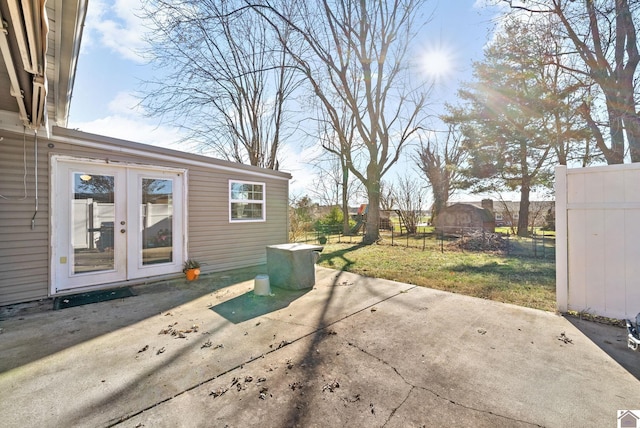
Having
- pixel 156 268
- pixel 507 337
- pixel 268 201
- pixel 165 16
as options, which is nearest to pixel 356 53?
pixel 165 16

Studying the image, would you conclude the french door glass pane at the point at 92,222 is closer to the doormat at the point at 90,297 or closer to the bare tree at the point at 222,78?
the doormat at the point at 90,297

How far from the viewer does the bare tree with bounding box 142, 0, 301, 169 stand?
7.92 metres

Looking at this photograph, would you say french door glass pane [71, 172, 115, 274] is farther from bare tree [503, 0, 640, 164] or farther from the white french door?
bare tree [503, 0, 640, 164]

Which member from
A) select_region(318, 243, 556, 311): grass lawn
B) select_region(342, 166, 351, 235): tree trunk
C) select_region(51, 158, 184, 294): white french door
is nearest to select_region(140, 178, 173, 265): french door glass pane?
select_region(51, 158, 184, 294): white french door

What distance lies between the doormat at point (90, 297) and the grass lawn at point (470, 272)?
14.6ft

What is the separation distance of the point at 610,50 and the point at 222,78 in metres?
14.1

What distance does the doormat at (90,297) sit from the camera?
13.4ft

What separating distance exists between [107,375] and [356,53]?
12.9m

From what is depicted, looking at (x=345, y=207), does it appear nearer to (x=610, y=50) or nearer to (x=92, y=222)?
(x=610, y=50)

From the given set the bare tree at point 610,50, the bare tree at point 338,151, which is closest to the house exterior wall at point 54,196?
the bare tree at point 338,151

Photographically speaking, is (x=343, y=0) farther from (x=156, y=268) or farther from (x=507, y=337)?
(x=507, y=337)

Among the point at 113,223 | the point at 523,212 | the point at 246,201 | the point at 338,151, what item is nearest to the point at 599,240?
the point at 246,201

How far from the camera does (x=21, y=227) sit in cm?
409

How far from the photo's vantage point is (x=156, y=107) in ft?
35.8
